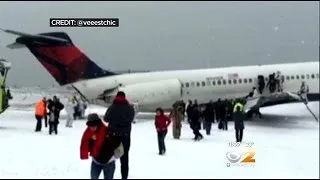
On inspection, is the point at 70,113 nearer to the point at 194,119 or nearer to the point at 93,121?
the point at 194,119

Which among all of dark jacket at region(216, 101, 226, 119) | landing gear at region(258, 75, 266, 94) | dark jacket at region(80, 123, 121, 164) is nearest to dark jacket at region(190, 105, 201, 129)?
dark jacket at region(216, 101, 226, 119)

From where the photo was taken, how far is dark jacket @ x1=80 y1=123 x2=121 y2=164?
498 cm

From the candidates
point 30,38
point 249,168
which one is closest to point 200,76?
point 30,38

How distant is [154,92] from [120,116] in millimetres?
16765

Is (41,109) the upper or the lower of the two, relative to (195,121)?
upper

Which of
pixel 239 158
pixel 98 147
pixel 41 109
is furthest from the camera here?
pixel 41 109

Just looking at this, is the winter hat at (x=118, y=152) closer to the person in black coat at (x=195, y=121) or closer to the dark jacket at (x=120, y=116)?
the dark jacket at (x=120, y=116)

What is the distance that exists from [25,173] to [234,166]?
8.48 ft

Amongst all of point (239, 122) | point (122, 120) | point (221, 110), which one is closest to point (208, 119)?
point (221, 110)

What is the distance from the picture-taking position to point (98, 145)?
4965 millimetres

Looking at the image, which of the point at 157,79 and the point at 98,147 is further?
the point at 157,79

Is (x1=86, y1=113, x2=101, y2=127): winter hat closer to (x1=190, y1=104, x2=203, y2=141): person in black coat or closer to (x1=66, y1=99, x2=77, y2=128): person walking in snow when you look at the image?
(x1=190, y1=104, x2=203, y2=141): person in black coat

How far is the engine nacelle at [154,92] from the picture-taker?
22703mm

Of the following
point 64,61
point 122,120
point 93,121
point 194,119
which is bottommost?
point 194,119
